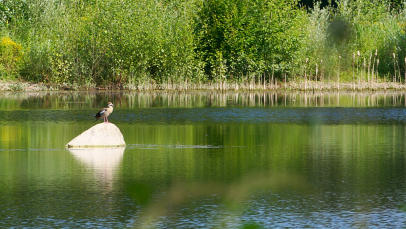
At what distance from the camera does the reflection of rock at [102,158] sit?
18422 millimetres

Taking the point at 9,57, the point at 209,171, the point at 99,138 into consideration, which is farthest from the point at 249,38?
the point at 209,171

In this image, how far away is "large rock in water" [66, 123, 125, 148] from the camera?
76.5 ft

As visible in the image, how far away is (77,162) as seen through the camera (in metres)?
20.2

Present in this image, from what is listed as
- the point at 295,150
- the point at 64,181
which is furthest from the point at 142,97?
the point at 64,181

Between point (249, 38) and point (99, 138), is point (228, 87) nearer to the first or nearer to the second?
point (249, 38)

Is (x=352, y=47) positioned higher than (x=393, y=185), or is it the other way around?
(x=352, y=47)

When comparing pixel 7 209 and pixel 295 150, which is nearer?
pixel 7 209

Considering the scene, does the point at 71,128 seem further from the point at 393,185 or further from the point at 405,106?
the point at 405,106

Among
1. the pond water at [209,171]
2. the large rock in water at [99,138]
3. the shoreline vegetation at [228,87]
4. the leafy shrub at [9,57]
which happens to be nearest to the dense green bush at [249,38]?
the shoreline vegetation at [228,87]

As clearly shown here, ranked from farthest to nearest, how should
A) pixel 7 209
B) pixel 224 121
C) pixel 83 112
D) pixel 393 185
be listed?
1. pixel 83 112
2. pixel 224 121
3. pixel 393 185
4. pixel 7 209

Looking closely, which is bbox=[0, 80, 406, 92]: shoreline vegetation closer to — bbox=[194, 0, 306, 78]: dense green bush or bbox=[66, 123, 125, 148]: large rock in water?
bbox=[194, 0, 306, 78]: dense green bush

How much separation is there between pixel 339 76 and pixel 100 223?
4762 centimetres

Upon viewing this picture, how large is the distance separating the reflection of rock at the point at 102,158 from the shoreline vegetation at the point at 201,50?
106 feet

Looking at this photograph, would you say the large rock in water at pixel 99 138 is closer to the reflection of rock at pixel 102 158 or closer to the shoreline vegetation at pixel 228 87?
the reflection of rock at pixel 102 158
